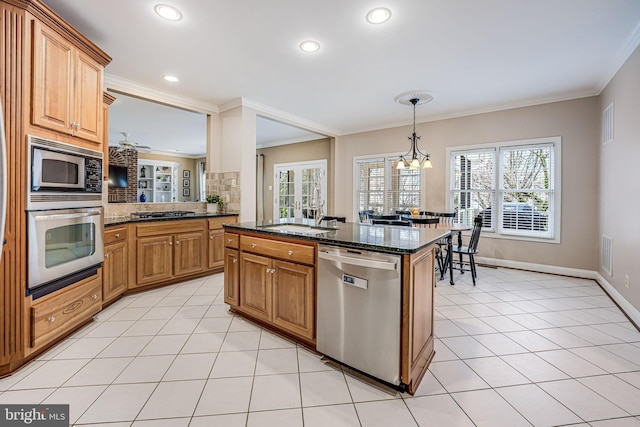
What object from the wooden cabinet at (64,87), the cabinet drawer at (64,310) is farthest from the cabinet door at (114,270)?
the wooden cabinet at (64,87)

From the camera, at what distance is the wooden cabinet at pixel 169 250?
3.46m

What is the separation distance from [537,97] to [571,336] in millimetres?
3533

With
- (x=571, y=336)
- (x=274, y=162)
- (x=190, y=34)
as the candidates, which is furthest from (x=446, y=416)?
(x=274, y=162)

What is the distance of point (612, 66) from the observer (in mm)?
3314

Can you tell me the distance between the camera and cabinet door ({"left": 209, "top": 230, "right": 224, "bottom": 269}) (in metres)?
4.13

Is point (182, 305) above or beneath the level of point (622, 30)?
beneath

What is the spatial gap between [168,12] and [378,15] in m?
1.75

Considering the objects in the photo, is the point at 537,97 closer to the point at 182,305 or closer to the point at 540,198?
the point at 540,198

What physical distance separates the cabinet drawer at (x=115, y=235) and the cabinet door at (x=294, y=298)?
1954 mm

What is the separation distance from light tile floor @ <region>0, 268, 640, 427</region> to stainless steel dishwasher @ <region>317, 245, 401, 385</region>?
0.16 m

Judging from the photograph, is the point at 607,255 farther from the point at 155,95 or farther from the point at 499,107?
the point at 155,95

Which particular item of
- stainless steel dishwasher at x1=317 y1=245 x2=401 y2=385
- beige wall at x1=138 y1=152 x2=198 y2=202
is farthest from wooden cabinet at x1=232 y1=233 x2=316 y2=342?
beige wall at x1=138 y1=152 x2=198 y2=202

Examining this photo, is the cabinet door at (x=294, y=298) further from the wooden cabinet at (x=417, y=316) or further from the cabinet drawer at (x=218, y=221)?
the cabinet drawer at (x=218, y=221)

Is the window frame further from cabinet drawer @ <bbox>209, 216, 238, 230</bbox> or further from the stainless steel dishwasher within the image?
the stainless steel dishwasher
